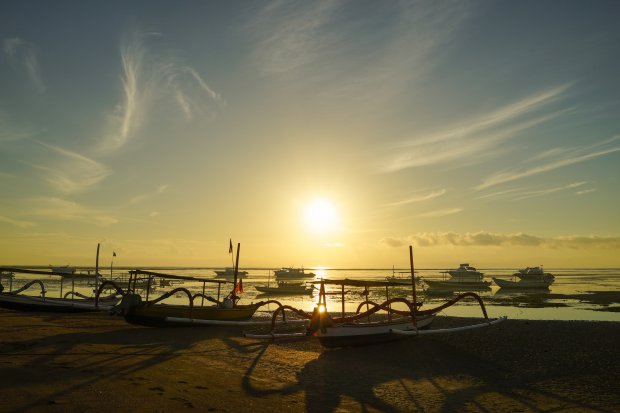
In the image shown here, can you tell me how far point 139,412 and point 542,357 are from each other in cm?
1497

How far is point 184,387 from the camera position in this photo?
10453 millimetres

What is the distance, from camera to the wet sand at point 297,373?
376 inches

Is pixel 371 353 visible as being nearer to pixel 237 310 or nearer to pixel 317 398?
pixel 317 398

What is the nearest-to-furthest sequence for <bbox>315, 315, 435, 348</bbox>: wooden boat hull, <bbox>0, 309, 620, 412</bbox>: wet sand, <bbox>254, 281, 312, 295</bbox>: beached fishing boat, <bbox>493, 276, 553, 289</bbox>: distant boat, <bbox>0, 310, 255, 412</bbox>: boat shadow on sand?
<bbox>0, 309, 620, 412</bbox>: wet sand
<bbox>0, 310, 255, 412</bbox>: boat shadow on sand
<bbox>315, 315, 435, 348</bbox>: wooden boat hull
<bbox>254, 281, 312, 295</bbox>: beached fishing boat
<bbox>493, 276, 553, 289</bbox>: distant boat

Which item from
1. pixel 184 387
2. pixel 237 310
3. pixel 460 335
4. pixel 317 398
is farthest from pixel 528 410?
pixel 237 310

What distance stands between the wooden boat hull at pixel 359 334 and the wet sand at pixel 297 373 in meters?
0.42

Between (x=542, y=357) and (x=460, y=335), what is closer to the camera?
(x=542, y=357)

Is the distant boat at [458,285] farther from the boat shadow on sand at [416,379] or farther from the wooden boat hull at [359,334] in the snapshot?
the wooden boat hull at [359,334]

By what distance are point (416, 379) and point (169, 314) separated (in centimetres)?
1403

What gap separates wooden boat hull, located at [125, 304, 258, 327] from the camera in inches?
843

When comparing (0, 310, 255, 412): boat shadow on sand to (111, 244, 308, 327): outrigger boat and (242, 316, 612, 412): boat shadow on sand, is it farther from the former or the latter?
(242, 316, 612, 412): boat shadow on sand

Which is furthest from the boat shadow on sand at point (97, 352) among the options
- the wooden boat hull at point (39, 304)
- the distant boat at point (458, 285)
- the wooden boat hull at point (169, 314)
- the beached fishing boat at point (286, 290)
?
the distant boat at point (458, 285)

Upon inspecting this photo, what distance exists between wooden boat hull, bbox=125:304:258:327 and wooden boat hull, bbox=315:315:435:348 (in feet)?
27.2

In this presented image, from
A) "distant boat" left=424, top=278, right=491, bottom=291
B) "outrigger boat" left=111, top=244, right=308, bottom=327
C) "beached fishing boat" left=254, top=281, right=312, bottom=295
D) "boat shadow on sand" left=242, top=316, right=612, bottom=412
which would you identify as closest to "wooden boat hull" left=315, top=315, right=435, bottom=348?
"boat shadow on sand" left=242, top=316, right=612, bottom=412
